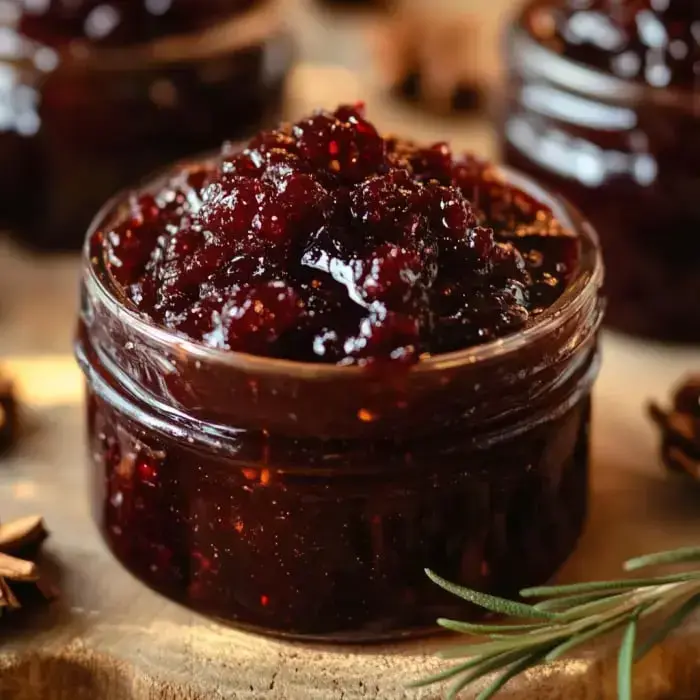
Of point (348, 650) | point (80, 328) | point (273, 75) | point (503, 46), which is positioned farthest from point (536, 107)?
point (348, 650)

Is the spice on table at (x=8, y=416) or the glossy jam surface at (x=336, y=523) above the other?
the glossy jam surface at (x=336, y=523)

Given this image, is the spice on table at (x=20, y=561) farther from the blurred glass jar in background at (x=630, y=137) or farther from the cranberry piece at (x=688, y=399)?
the blurred glass jar in background at (x=630, y=137)

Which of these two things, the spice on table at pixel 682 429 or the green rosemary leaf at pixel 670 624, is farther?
the spice on table at pixel 682 429

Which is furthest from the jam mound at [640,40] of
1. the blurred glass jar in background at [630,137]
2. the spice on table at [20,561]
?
the spice on table at [20,561]

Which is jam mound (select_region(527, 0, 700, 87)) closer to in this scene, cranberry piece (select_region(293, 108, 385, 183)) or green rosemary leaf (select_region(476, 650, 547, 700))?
cranberry piece (select_region(293, 108, 385, 183))

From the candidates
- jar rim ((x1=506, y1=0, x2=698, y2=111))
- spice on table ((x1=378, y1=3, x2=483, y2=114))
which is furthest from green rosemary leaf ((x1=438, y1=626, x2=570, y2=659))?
spice on table ((x1=378, y1=3, x2=483, y2=114))

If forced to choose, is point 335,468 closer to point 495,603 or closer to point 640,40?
point 495,603

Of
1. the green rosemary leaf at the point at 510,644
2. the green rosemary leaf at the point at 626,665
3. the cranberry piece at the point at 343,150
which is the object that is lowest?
the green rosemary leaf at the point at 510,644

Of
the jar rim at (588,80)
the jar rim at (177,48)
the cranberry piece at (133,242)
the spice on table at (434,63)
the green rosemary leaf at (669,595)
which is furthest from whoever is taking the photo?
the spice on table at (434,63)

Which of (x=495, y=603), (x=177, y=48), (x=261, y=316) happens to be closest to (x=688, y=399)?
(x=495, y=603)
